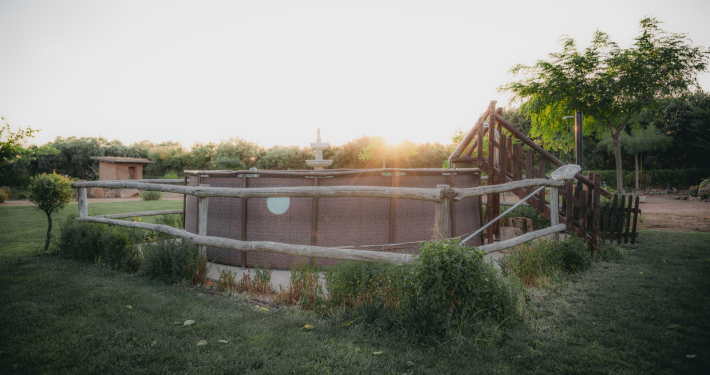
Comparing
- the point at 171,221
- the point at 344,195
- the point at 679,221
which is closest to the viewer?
the point at 344,195

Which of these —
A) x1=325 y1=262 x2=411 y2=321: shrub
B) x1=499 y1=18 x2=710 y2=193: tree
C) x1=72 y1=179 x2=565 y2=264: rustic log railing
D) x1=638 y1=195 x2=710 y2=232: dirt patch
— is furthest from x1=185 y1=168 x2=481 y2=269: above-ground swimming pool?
x1=499 y1=18 x2=710 y2=193: tree

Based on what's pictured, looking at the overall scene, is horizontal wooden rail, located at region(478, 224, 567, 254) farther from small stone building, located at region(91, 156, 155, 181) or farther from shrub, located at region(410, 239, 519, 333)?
small stone building, located at region(91, 156, 155, 181)

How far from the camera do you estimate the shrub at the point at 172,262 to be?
485 cm

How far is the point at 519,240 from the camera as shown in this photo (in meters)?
4.95

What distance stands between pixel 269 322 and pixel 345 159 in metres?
33.5

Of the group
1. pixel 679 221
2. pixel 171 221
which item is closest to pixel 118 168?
pixel 171 221

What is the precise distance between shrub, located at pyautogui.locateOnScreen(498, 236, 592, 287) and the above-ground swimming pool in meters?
1.63

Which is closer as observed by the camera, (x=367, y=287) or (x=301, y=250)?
(x=367, y=287)

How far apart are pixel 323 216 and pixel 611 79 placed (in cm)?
1412

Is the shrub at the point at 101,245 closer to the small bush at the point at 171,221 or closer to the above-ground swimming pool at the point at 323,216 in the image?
the above-ground swimming pool at the point at 323,216

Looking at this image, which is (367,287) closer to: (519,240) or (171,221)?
(519,240)

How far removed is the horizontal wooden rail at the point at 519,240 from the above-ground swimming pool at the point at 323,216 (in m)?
1.74

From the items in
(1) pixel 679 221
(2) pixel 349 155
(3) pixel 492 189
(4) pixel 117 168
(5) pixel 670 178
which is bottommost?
(1) pixel 679 221

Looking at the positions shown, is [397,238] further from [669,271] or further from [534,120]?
[534,120]
